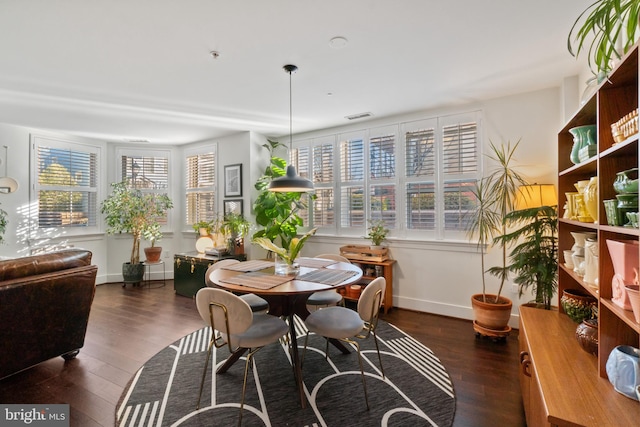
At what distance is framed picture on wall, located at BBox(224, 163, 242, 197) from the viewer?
4.93 metres

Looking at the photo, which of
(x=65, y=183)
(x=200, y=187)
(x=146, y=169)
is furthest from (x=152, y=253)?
(x=65, y=183)

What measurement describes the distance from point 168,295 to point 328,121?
3.65 meters

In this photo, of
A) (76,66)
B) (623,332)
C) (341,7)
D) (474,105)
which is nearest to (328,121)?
(474,105)

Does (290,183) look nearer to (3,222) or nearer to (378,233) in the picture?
(378,233)

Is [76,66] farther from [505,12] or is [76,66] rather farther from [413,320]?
[413,320]

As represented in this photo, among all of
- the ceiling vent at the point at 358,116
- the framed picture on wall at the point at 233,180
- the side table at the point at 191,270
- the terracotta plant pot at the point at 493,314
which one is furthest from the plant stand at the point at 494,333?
the framed picture on wall at the point at 233,180

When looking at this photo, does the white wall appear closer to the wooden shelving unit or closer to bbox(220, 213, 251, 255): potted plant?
bbox(220, 213, 251, 255): potted plant

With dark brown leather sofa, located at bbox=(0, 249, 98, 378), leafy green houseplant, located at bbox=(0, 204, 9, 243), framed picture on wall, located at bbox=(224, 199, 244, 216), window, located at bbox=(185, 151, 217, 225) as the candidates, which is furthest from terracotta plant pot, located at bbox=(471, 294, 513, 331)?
leafy green houseplant, located at bbox=(0, 204, 9, 243)

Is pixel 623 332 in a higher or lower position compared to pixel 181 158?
lower

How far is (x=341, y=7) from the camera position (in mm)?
1872

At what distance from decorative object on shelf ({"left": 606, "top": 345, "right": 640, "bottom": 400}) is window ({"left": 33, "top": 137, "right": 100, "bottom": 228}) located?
6.62 m

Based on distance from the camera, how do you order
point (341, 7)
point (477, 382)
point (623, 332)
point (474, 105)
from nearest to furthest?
point (623, 332) < point (341, 7) < point (477, 382) < point (474, 105)

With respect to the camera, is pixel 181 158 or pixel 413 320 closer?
pixel 413 320

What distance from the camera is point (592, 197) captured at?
1.52 metres
